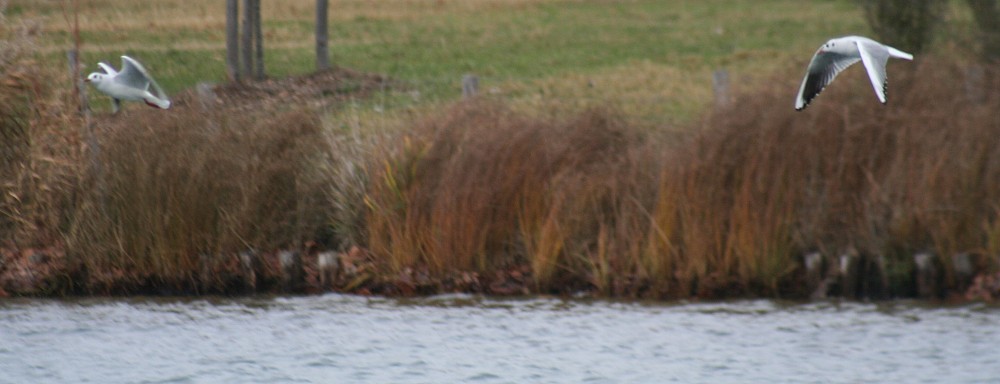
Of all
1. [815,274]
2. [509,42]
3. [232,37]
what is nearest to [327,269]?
[815,274]

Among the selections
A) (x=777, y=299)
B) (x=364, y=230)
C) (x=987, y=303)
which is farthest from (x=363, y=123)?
(x=987, y=303)

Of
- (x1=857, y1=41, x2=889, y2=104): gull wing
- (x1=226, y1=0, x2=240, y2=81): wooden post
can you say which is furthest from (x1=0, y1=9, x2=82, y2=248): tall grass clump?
(x1=857, y1=41, x2=889, y2=104): gull wing

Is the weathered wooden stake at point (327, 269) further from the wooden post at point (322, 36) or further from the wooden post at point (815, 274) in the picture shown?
the wooden post at point (322, 36)

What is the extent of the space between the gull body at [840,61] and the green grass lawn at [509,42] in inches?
102

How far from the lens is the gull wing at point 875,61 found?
26.6 feet

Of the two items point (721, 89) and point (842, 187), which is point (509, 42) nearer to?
point (721, 89)

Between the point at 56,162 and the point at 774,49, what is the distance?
16.2 meters

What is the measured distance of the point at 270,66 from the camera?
2227 centimetres

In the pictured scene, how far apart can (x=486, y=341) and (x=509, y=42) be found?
17803 mm

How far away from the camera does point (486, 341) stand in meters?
10.4

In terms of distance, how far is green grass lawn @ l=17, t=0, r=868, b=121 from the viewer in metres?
19.2

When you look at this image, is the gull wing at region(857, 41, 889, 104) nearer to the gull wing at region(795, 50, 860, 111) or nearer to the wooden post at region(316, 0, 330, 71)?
the gull wing at region(795, 50, 860, 111)

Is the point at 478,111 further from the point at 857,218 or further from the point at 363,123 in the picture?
the point at 857,218

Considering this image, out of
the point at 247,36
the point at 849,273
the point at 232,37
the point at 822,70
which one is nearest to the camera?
the point at 822,70
